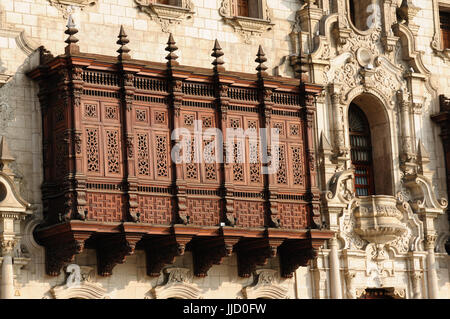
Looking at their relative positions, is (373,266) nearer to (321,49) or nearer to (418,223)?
→ (418,223)

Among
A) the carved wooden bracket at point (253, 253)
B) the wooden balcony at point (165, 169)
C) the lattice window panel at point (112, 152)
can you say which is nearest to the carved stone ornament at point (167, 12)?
the wooden balcony at point (165, 169)

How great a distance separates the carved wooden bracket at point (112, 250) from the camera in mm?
29562

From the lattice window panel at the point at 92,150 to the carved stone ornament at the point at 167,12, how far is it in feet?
13.6

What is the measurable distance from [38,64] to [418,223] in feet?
36.8

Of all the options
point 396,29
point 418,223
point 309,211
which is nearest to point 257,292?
point 309,211

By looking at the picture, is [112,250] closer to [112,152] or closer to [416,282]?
[112,152]

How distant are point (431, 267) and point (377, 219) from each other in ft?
7.75

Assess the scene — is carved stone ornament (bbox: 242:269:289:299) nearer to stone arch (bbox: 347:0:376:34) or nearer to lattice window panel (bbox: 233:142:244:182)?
lattice window panel (bbox: 233:142:244:182)

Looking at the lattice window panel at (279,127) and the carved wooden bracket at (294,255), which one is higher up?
the lattice window panel at (279,127)

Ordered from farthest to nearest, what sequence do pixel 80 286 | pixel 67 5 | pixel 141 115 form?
pixel 67 5 → pixel 141 115 → pixel 80 286

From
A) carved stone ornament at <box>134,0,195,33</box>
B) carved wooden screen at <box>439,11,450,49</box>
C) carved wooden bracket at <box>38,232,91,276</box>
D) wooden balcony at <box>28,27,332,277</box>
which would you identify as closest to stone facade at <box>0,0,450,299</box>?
carved stone ornament at <box>134,0,195,33</box>

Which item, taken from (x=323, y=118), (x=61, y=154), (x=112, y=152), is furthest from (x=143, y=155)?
(x=323, y=118)

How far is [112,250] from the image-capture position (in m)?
30.0

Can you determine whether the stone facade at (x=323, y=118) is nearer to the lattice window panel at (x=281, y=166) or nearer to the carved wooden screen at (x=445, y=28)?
the carved wooden screen at (x=445, y=28)
